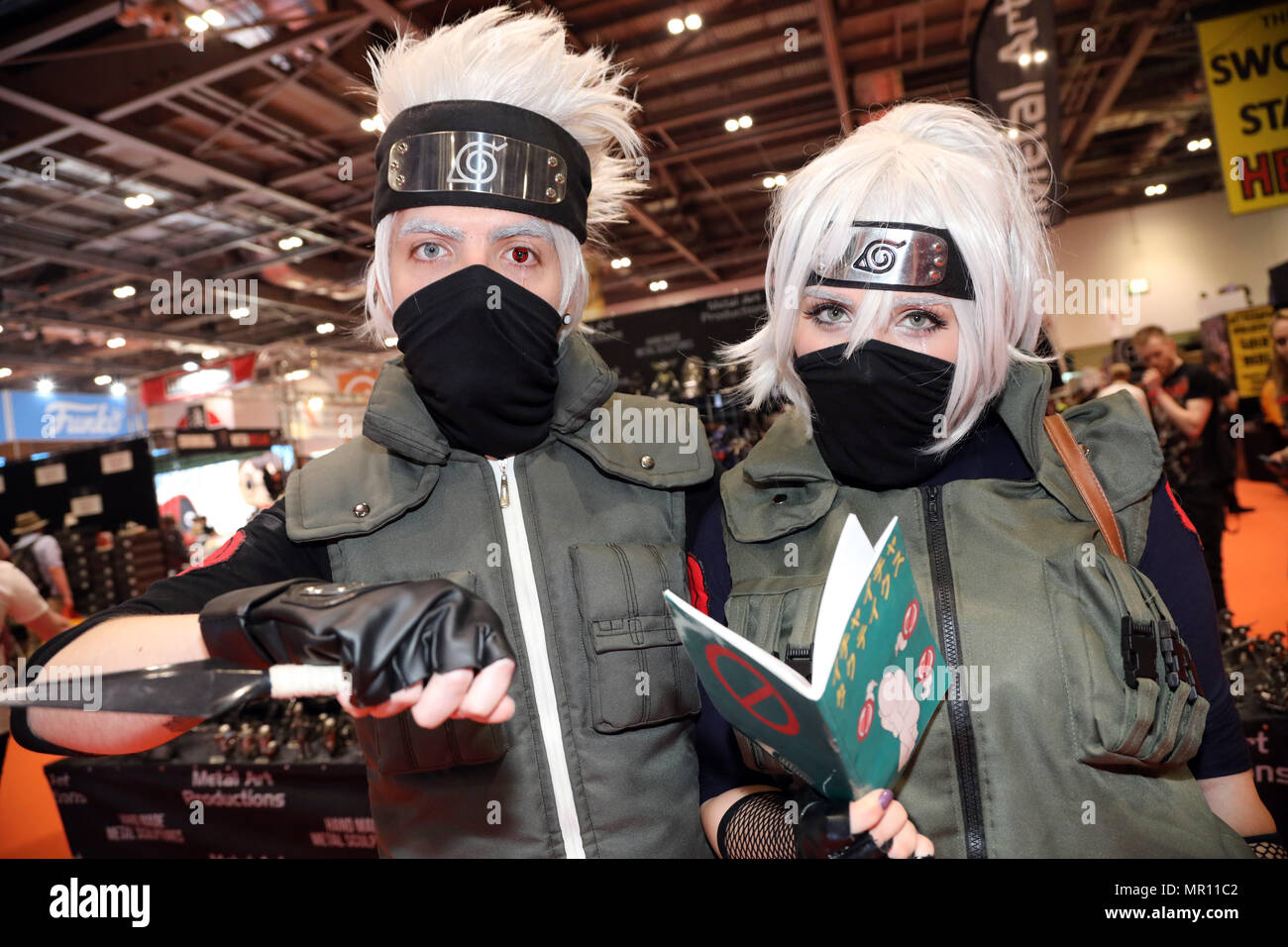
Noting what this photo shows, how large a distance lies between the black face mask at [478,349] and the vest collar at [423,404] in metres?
0.04

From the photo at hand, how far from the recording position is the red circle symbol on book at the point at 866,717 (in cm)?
90

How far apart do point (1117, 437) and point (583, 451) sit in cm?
91

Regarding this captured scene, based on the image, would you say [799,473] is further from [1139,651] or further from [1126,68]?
[1126,68]

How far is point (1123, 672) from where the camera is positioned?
1.22 metres

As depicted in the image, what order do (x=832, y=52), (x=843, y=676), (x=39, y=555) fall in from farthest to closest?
1. (x=39, y=555)
2. (x=832, y=52)
3. (x=843, y=676)

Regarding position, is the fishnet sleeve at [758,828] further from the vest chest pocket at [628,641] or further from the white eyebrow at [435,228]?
the white eyebrow at [435,228]

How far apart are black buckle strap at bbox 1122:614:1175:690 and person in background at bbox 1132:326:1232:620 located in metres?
4.21

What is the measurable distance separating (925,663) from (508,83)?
4.04 ft

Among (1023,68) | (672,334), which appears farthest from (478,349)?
(1023,68)

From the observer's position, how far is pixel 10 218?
33.4 ft

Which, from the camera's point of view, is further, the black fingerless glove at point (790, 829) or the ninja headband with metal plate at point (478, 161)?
the ninja headband with metal plate at point (478, 161)

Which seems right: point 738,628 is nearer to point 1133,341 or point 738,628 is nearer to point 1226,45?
point 1133,341

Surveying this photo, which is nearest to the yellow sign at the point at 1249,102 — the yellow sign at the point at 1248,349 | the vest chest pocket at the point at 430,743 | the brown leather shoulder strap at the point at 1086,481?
the brown leather shoulder strap at the point at 1086,481
